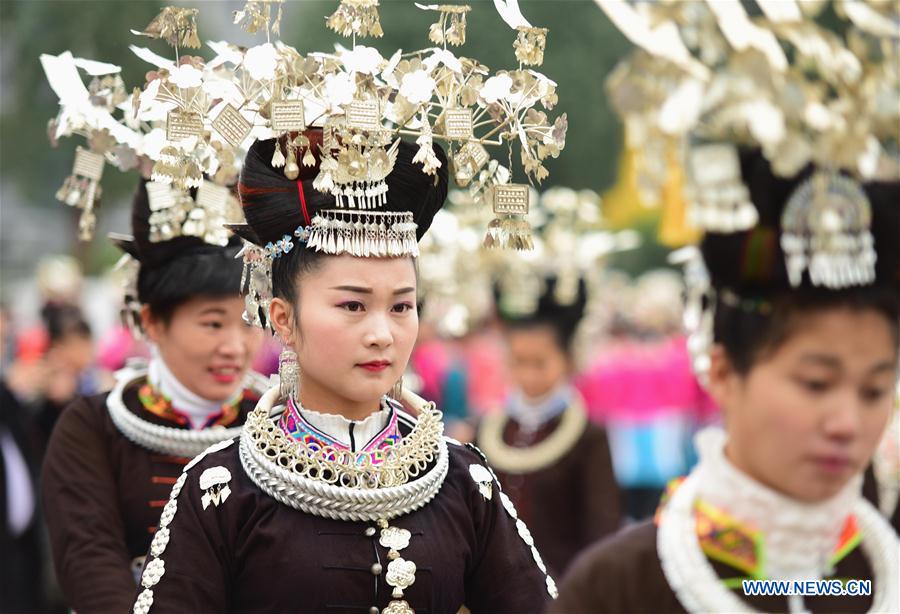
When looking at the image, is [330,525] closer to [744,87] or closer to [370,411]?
[370,411]

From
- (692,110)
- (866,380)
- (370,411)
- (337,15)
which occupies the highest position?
(337,15)

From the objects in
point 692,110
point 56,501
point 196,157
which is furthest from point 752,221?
point 56,501

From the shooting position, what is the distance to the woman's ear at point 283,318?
353 cm

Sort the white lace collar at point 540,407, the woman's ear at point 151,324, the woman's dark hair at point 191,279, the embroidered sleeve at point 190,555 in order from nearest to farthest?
the embroidered sleeve at point 190,555
the woman's dark hair at point 191,279
the woman's ear at point 151,324
the white lace collar at point 540,407

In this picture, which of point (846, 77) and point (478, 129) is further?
point (478, 129)

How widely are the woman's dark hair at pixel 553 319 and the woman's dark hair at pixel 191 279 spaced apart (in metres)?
3.02

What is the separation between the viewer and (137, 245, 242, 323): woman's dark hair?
454 cm

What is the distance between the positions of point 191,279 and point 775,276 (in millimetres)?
2428

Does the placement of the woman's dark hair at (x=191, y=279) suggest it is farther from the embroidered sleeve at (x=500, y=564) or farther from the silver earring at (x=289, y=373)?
the embroidered sleeve at (x=500, y=564)

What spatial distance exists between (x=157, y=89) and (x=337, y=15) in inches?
17.6

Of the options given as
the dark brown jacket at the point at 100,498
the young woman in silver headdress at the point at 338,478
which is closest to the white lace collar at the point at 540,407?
the dark brown jacket at the point at 100,498

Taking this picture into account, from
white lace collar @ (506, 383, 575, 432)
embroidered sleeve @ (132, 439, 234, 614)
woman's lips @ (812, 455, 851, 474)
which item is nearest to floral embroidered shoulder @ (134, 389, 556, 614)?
embroidered sleeve @ (132, 439, 234, 614)

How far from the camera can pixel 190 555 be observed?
128 inches

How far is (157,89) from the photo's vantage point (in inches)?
132
